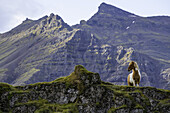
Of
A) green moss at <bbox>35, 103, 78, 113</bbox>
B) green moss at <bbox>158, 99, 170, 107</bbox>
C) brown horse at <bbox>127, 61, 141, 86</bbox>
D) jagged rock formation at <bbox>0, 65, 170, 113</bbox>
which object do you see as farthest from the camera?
brown horse at <bbox>127, 61, 141, 86</bbox>

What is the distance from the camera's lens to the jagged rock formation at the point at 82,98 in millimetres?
25891

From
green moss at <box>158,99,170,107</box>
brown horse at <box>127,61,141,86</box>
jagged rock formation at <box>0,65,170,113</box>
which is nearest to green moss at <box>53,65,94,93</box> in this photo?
jagged rock formation at <box>0,65,170,113</box>

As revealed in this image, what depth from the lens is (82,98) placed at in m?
26.9

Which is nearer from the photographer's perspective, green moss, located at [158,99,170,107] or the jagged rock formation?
the jagged rock formation

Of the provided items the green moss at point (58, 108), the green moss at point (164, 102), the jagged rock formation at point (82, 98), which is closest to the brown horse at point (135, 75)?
the jagged rock formation at point (82, 98)

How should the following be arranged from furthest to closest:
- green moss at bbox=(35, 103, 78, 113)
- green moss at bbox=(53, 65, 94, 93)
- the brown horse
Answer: the brown horse, green moss at bbox=(53, 65, 94, 93), green moss at bbox=(35, 103, 78, 113)

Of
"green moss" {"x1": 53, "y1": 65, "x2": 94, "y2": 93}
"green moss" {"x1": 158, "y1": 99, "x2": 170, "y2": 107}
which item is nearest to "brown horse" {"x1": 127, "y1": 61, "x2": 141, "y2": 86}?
"green moss" {"x1": 158, "y1": 99, "x2": 170, "y2": 107}

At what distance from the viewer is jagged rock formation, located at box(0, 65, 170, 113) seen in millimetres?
25891

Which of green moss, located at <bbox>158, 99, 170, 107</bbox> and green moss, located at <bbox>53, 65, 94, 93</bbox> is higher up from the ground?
green moss, located at <bbox>53, 65, 94, 93</bbox>

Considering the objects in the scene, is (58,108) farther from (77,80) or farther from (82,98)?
(77,80)

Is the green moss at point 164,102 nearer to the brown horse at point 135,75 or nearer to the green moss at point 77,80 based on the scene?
the brown horse at point 135,75

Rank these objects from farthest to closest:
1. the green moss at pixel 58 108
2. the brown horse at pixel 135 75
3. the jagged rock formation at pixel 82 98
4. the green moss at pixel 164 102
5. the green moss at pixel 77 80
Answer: the brown horse at pixel 135 75
the green moss at pixel 77 80
the green moss at pixel 164 102
the jagged rock formation at pixel 82 98
the green moss at pixel 58 108

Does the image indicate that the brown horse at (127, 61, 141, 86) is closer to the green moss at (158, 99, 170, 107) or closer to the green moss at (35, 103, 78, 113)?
the green moss at (158, 99, 170, 107)

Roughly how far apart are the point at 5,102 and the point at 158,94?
17400mm
